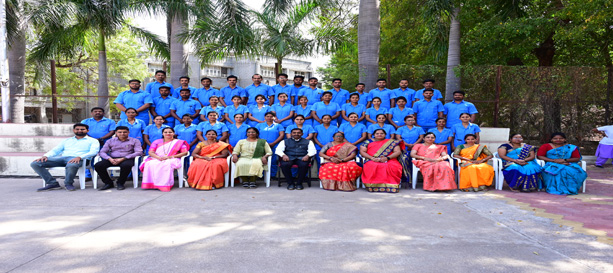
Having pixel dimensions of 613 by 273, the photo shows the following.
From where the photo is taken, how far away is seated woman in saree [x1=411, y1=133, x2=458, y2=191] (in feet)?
21.1

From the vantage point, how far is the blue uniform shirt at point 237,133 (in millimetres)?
7469

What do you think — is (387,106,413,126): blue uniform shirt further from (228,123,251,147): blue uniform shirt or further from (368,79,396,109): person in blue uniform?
(228,123,251,147): blue uniform shirt

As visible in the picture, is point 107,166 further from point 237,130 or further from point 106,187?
point 237,130

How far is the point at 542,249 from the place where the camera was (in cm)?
344

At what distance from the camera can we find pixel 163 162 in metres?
6.52

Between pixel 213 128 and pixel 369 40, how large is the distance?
4.89m

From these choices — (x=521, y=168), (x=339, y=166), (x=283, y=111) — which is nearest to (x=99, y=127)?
(x=283, y=111)

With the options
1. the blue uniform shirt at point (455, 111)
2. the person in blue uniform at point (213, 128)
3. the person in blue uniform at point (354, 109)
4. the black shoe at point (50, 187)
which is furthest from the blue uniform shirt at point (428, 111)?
the black shoe at point (50, 187)

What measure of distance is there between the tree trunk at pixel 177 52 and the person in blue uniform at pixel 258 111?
172 inches

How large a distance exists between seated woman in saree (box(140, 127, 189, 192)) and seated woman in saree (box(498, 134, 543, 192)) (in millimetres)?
6183

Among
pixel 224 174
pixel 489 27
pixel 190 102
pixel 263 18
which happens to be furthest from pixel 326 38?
pixel 224 174

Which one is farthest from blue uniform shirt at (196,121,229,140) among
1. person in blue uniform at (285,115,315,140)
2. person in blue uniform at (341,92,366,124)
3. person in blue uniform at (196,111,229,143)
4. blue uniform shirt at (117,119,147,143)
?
person in blue uniform at (341,92,366,124)

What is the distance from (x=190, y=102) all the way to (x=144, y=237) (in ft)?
15.5

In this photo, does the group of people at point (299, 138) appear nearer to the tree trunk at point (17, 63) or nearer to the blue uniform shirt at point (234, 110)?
the blue uniform shirt at point (234, 110)
